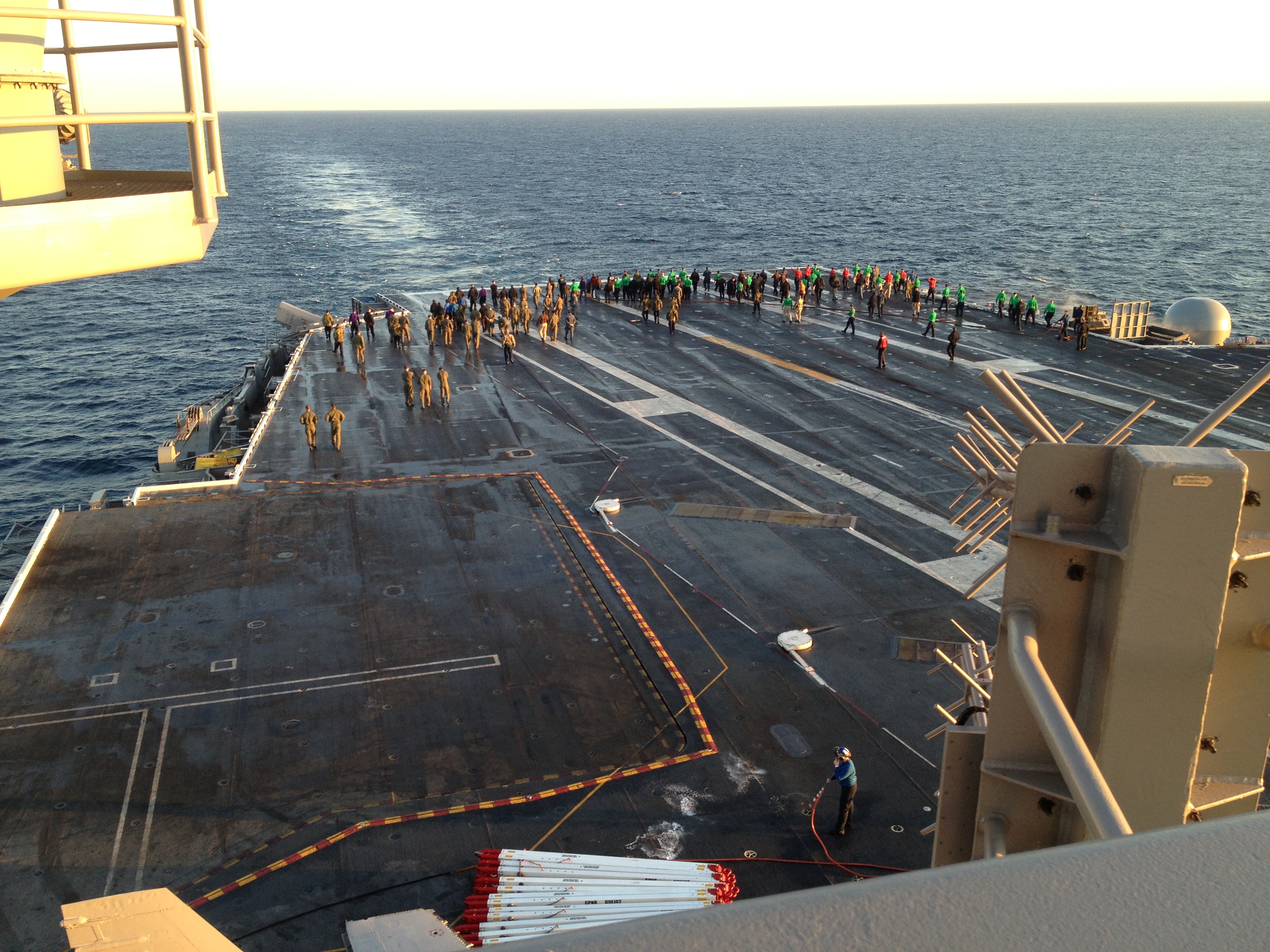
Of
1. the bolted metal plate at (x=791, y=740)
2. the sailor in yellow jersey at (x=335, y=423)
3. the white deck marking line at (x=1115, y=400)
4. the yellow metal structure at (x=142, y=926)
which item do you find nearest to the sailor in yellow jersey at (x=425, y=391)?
the sailor in yellow jersey at (x=335, y=423)

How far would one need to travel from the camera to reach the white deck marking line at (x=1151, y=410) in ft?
106

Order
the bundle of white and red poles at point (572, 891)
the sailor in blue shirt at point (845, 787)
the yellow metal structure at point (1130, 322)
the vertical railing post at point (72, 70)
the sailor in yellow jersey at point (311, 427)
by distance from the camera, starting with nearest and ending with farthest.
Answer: the vertical railing post at point (72, 70)
the bundle of white and red poles at point (572, 891)
the sailor in blue shirt at point (845, 787)
the sailor in yellow jersey at point (311, 427)
the yellow metal structure at point (1130, 322)

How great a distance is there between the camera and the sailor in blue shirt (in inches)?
578

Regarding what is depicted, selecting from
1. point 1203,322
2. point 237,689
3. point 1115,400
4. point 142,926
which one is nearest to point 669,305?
point 1115,400

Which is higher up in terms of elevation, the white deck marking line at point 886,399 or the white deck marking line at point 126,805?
the white deck marking line at point 886,399

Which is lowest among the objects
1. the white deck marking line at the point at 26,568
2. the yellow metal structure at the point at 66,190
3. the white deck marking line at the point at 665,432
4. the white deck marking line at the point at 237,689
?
the white deck marking line at the point at 237,689

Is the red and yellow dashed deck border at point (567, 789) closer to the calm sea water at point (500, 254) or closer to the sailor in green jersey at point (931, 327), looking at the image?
the sailor in green jersey at point (931, 327)

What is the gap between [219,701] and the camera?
1831cm

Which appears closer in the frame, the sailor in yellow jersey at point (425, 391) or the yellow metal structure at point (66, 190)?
the yellow metal structure at point (66, 190)

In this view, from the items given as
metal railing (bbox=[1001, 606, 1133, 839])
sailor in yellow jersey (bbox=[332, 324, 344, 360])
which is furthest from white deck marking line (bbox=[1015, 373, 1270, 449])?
metal railing (bbox=[1001, 606, 1133, 839])

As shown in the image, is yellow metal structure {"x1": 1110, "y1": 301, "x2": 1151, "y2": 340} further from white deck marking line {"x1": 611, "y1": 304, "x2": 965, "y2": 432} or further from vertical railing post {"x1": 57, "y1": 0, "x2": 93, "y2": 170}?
vertical railing post {"x1": 57, "y1": 0, "x2": 93, "y2": 170}

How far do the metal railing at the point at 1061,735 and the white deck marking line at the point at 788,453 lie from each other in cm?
2127

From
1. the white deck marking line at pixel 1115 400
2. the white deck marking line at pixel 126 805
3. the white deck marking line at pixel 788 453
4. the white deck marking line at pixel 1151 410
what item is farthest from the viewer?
the white deck marking line at pixel 1115 400

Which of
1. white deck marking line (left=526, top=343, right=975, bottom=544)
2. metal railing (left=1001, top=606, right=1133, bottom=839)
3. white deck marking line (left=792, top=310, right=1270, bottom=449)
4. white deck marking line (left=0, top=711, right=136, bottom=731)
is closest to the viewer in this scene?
metal railing (left=1001, top=606, right=1133, bottom=839)
